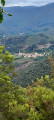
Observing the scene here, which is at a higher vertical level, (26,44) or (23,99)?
(23,99)

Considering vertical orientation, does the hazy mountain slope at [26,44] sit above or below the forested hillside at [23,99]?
below

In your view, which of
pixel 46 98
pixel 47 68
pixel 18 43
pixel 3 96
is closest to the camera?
pixel 46 98

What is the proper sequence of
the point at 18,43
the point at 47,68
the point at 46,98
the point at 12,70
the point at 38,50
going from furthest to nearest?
the point at 18,43 < the point at 38,50 < the point at 47,68 < the point at 12,70 < the point at 46,98

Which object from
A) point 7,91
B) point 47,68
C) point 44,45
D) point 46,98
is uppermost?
point 46,98

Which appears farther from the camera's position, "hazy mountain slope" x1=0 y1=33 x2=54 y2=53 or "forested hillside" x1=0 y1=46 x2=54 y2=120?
"hazy mountain slope" x1=0 y1=33 x2=54 y2=53

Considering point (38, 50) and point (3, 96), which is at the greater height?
point (3, 96)

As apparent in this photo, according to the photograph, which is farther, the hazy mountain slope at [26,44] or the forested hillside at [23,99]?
the hazy mountain slope at [26,44]

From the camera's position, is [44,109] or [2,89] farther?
[2,89]

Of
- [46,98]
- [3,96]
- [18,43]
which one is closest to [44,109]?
[46,98]

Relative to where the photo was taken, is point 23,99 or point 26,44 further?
point 26,44

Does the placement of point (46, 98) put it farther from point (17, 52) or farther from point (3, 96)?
point (17, 52)

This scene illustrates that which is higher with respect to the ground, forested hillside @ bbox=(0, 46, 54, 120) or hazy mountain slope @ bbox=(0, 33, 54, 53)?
forested hillside @ bbox=(0, 46, 54, 120)
